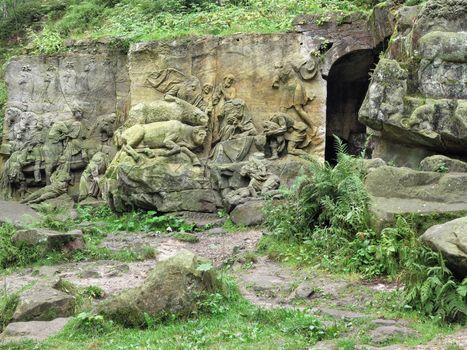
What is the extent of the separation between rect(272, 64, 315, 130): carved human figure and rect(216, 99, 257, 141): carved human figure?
96 centimetres

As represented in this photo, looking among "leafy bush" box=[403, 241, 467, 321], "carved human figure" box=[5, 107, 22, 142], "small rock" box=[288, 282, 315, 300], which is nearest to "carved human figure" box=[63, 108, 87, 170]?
"carved human figure" box=[5, 107, 22, 142]

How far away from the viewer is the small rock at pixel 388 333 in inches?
230

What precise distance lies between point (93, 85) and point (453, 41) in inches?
401

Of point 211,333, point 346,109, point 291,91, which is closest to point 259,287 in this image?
point 211,333

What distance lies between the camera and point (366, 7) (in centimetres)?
1638

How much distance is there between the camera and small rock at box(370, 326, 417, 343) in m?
5.83

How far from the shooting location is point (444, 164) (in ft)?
33.5

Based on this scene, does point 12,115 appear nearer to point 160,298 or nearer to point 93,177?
point 93,177

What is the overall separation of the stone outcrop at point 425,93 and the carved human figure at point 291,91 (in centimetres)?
349

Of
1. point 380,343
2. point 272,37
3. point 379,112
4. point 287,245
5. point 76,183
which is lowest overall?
point 76,183

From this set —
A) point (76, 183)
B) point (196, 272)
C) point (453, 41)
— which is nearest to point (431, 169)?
point (453, 41)

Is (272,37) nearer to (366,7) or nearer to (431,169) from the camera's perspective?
(366,7)

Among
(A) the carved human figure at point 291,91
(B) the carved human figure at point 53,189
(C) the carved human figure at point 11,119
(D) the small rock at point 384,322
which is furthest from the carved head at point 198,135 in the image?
(D) the small rock at point 384,322

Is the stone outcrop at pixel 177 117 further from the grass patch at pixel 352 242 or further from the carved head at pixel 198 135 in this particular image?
the grass patch at pixel 352 242
